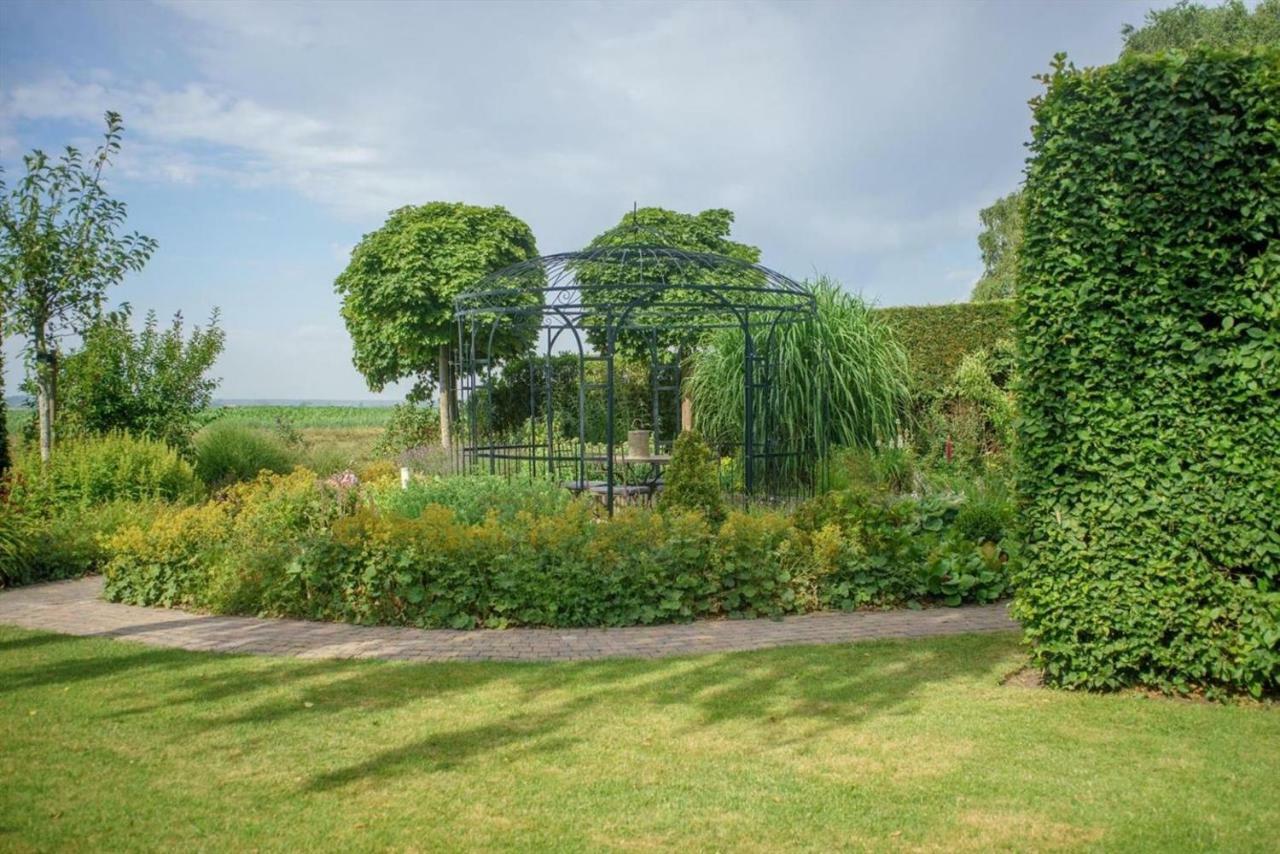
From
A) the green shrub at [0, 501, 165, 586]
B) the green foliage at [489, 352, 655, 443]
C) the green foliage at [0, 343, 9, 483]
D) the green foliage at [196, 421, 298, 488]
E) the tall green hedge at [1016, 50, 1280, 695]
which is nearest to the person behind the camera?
the tall green hedge at [1016, 50, 1280, 695]

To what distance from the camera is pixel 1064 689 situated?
5211 millimetres

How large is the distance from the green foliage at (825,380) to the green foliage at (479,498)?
3633 mm

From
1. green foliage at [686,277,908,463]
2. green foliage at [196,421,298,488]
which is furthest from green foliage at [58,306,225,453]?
green foliage at [686,277,908,463]

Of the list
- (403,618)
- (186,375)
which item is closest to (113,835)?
(403,618)

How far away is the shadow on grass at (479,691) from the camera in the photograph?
14.8ft

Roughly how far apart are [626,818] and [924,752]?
142cm

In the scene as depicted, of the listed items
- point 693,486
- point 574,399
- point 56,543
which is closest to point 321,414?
point 574,399

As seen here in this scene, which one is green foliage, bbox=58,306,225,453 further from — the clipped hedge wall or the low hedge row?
the clipped hedge wall

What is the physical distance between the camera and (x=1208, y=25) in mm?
25750

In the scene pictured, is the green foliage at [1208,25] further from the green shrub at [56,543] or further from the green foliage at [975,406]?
the green shrub at [56,543]

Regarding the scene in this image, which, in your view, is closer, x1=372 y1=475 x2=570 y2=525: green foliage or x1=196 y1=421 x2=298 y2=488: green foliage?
x1=372 y1=475 x2=570 y2=525: green foliage

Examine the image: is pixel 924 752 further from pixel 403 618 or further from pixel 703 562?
pixel 403 618

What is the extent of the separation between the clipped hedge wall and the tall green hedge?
9.65 m

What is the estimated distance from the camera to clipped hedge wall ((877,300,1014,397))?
14688mm
